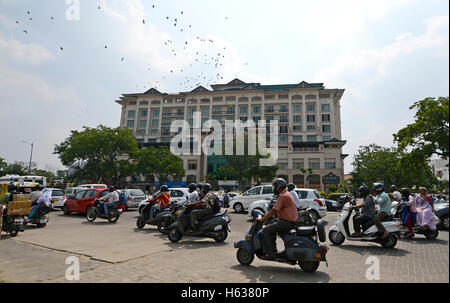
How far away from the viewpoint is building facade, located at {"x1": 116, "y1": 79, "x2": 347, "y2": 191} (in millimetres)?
57625

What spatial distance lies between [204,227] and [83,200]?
33.9 ft

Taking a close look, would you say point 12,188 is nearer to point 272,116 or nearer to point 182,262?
point 182,262

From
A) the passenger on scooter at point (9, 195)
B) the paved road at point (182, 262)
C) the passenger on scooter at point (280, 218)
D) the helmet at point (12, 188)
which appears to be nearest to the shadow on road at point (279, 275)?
the paved road at point (182, 262)

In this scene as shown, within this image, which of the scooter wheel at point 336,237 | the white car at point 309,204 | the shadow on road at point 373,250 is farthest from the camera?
the white car at point 309,204

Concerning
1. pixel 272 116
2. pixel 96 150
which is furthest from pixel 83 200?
pixel 272 116

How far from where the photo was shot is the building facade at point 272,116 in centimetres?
5762

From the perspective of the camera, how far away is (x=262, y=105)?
67.6m

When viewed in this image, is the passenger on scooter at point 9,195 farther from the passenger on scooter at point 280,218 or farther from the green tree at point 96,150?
the green tree at point 96,150

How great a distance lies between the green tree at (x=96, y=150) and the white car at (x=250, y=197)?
81.2 feet

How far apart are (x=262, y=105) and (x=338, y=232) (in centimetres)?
6235

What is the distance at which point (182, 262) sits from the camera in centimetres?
528

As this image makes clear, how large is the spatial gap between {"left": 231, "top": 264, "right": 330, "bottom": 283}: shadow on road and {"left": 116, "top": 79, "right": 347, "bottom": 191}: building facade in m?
49.7
